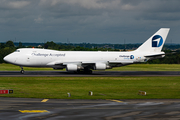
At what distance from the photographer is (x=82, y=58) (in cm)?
5541

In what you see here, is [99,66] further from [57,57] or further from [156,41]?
[156,41]

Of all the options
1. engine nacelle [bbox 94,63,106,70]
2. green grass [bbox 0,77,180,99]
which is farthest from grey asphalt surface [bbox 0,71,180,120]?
engine nacelle [bbox 94,63,106,70]

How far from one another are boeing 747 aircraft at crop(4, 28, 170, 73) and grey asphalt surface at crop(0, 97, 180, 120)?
93.4ft

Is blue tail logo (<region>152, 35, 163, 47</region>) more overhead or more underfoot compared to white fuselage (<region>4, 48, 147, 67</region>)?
more overhead

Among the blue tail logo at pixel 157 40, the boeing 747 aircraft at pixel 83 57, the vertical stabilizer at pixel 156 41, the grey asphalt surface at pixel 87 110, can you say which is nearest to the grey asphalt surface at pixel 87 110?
the grey asphalt surface at pixel 87 110

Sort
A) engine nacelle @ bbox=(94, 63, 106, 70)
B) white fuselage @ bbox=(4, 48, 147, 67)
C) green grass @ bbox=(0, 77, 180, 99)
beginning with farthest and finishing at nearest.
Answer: engine nacelle @ bbox=(94, 63, 106, 70), white fuselage @ bbox=(4, 48, 147, 67), green grass @ bbox=(0, 77, 180, 99)

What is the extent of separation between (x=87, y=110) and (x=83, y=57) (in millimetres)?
35391

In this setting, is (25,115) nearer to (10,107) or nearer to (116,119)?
(10,107)

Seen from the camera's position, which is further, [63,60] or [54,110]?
[63,60]

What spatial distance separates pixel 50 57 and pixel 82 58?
6396 millimetres

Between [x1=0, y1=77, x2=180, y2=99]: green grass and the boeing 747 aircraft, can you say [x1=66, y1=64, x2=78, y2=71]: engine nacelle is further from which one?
[x1=0, y1=77, x2=180, y2=99]: green grass

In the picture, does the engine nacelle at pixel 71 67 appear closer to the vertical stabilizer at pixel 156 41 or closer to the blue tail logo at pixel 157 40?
the vertical stabilizer at pixel 156 41

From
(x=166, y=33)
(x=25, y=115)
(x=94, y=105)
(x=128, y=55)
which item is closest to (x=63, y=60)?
(x=128, y=55)

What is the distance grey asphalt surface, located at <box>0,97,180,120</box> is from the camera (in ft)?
59.6
